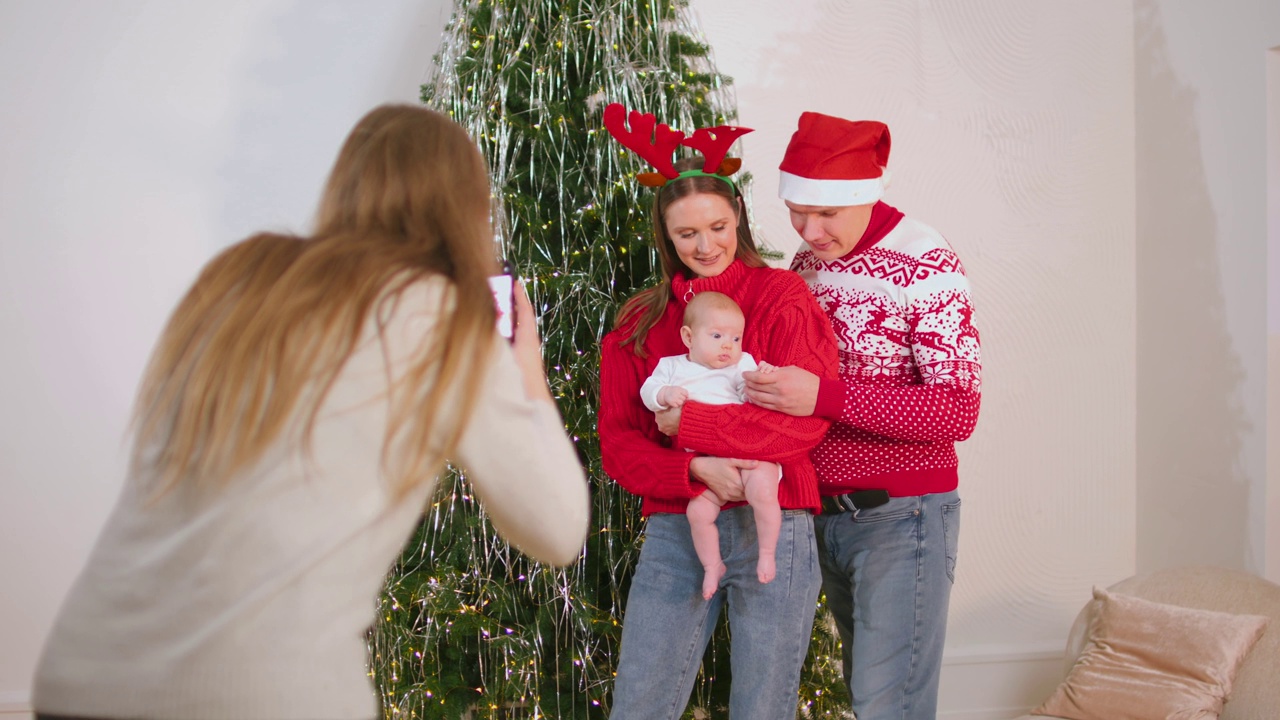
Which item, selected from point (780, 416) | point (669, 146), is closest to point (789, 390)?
point (780, 416)

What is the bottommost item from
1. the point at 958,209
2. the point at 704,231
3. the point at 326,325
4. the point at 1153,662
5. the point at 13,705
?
the point at 13,705

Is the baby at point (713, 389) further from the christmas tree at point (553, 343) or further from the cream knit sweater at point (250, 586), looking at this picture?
the cream knit sweater at point (250, 586)

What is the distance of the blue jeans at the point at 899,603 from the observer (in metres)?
1.92

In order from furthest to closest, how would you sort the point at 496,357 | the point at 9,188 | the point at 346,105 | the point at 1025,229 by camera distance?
the point at 1025,229, the point at 346,105, the point at 9,188, the point at 496,357

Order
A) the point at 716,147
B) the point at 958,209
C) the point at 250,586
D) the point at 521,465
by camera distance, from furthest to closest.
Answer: the point at 958,209 → the point at 716,147 → the point at 521,465 → the point at 250,586

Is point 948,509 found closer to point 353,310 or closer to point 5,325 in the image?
point 353,310

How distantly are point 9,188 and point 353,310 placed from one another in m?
2.73

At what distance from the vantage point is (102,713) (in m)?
0.97

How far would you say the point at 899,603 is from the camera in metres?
1.92

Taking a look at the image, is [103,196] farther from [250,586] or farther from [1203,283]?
[1203,283]

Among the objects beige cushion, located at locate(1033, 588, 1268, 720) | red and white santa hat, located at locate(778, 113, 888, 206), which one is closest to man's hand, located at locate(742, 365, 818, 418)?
red and white santa hat, located at locate(778, 113, 888, 206)

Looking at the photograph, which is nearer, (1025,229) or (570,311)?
(570,311)

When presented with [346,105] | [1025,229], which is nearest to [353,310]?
[346,105]

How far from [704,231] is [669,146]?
198 mm
